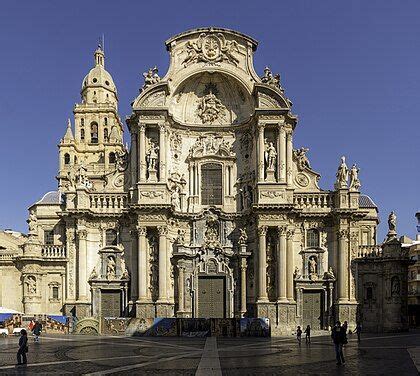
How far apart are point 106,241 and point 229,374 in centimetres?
2818

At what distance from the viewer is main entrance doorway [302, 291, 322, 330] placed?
44.2 metres

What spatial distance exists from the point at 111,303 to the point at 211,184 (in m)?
13.0

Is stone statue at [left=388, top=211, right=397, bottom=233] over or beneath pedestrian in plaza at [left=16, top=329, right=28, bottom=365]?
Answer: over

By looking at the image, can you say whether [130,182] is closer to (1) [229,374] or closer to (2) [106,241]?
(2) [106,241]

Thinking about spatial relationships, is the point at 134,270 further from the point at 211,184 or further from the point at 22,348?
the point at 22,348

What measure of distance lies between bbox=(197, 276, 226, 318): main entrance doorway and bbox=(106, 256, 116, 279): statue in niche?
7149 millimetres

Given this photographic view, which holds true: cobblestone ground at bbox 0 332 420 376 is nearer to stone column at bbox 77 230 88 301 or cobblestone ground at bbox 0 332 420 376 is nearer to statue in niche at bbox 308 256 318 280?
stone column at bbox 77 230 88 301

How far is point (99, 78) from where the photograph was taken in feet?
270

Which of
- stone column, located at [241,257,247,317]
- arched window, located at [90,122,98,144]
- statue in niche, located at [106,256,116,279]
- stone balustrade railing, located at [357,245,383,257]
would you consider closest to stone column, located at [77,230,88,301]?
statue in niche, located at [106,256,116,279]

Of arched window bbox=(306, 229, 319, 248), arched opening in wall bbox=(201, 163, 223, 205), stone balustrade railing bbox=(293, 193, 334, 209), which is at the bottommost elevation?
arched window bbox=(306, 229, 319, 248)

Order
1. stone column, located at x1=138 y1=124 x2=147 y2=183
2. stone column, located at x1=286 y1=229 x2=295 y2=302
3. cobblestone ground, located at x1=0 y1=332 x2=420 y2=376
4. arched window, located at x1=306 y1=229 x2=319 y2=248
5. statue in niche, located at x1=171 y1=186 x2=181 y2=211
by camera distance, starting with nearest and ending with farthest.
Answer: cobblestone ground, located at x1=0 y1=332 x2=420 y2=376
stone column, located at x1=286 y1=229 x2=295 y2=302
stone column, located at x1=138 y1=124 x2=147 y2=183
arched window, located at x1=306 y1=229 x2=319 y2=248
statue in niche, located at x1=171 y1=186 x2=181 y2=211

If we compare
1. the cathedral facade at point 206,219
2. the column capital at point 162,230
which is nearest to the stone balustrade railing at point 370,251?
the cathedral facade at point 206,219

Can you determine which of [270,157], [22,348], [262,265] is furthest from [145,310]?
[22,348]

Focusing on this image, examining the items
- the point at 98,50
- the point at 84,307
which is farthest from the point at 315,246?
the point at 98,50
